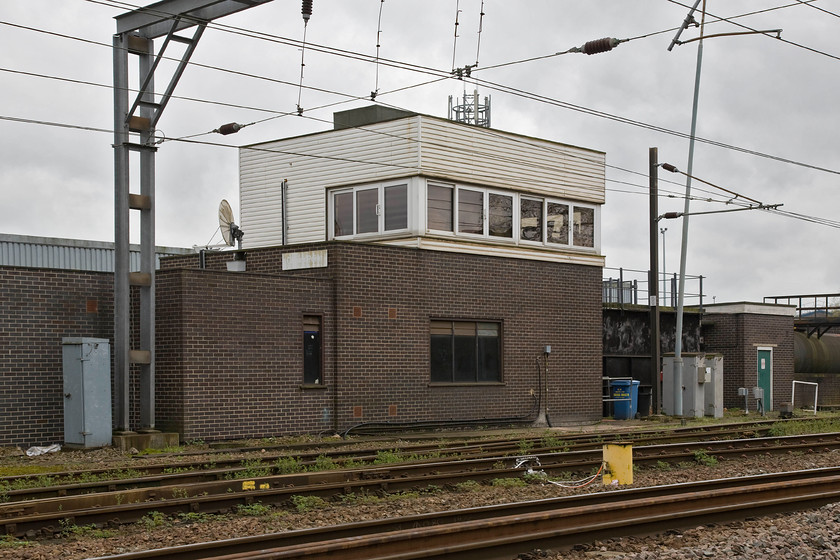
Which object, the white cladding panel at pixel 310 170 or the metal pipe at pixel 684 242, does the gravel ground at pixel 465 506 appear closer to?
the white cladding panel at pixel 310 170

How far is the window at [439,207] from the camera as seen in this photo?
2441 cm

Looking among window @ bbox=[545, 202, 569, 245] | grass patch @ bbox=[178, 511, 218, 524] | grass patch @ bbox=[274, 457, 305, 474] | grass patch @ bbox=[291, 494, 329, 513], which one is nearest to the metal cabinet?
grass patch @ bbox=[274, 457, 305, 474]

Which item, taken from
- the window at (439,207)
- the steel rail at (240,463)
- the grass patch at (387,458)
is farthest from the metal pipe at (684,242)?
the grass patch at (387,458)

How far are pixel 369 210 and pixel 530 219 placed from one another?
436 cm

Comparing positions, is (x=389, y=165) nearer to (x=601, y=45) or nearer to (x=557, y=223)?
(x=557, y=223)

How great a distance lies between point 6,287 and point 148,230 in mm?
2711

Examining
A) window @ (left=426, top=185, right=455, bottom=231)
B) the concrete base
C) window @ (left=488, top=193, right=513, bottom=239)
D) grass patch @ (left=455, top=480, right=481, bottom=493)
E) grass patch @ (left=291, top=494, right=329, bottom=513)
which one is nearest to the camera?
grass patch @ (left=291, top=494, right=329, bottom=513)

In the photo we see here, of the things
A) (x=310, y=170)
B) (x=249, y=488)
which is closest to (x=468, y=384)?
(x=310, y=170)

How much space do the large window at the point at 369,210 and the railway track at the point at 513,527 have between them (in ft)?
43.0

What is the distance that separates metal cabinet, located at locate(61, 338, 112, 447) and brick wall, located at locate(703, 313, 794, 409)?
22.6 metres

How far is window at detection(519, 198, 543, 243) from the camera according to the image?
26391mm

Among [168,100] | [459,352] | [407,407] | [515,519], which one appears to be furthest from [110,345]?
[515,519]

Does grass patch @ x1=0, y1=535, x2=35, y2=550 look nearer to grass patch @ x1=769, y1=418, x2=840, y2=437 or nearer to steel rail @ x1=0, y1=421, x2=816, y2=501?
steel rail @ x1=0, y1=421, x2=816, y2=501

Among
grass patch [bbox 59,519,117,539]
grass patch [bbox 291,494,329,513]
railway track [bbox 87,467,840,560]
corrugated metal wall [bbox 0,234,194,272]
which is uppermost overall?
corrugated metal wall [bbox 0,234,194,272]
